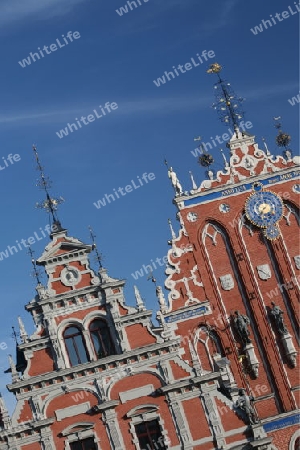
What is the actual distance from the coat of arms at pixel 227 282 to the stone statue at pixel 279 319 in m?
2.37

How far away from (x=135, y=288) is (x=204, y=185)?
811cm

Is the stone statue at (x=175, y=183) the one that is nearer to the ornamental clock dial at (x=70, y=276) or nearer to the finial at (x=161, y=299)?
the finial at (x=161, y=299)

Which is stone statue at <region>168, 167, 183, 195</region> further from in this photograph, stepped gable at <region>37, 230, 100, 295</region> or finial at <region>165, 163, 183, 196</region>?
stepped gable at <region>37, 230, 100, 295</region>

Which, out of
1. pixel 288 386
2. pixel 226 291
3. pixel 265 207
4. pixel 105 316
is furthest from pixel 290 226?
pixel 105 316

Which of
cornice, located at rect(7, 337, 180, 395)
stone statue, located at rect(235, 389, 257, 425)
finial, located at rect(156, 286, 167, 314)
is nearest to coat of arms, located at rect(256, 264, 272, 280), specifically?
finial, located at rect(156, 286, 167, 314)

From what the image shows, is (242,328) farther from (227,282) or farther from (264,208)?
(264,208)

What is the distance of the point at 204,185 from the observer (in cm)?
4681

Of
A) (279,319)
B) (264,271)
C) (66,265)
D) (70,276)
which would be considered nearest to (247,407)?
(279,319)

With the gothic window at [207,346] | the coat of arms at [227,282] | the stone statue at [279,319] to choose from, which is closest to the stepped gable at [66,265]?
the gothic window at [207,346]

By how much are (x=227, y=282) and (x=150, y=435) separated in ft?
30.0

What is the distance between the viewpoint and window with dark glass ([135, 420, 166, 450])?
3950cm

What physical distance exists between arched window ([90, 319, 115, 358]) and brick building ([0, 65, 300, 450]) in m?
0.05

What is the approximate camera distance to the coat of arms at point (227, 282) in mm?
45156

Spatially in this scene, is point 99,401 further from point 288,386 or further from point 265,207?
point 265,207
